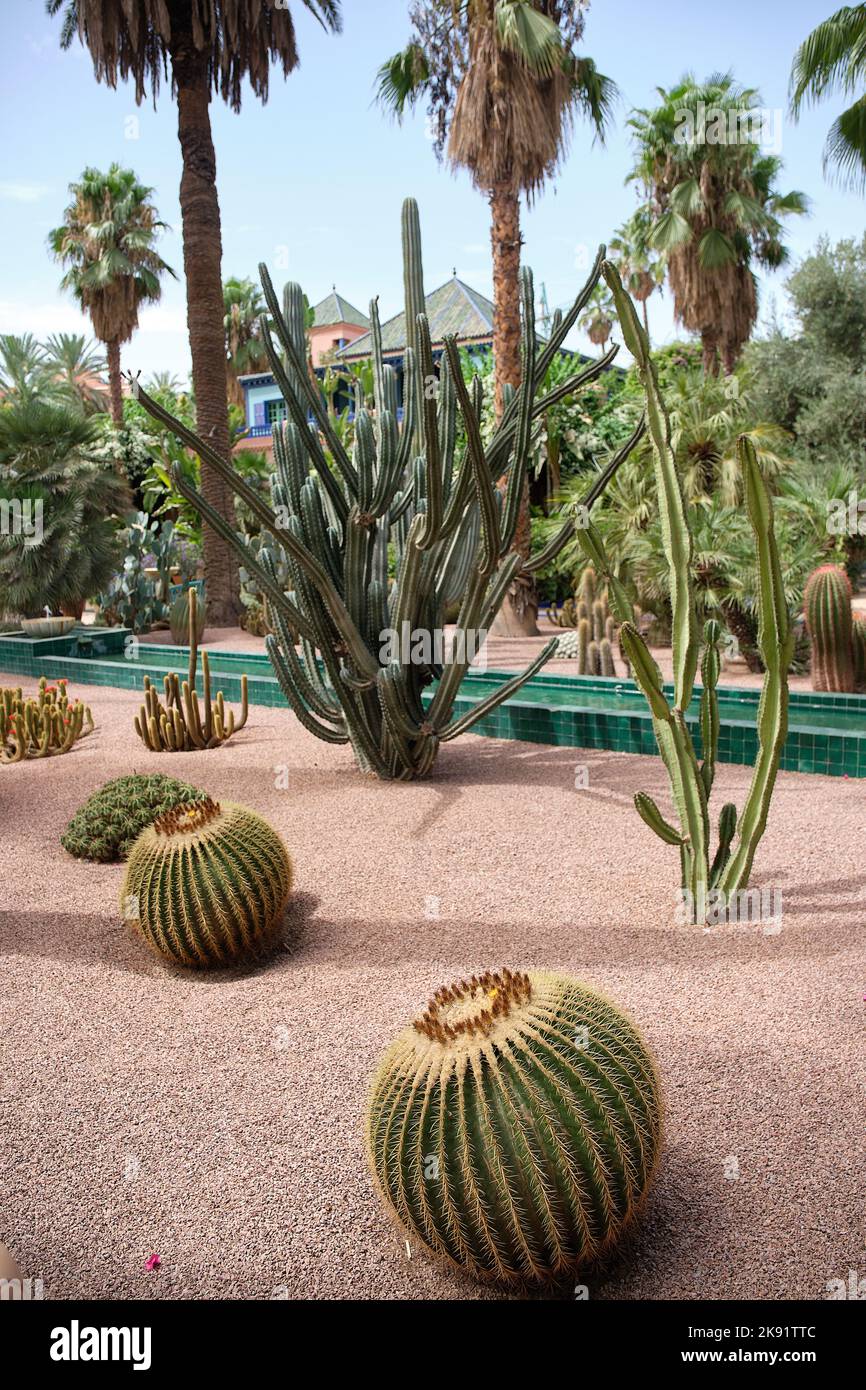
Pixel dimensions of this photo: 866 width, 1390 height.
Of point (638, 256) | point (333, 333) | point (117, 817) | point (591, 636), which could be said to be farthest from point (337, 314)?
point (117, 817)

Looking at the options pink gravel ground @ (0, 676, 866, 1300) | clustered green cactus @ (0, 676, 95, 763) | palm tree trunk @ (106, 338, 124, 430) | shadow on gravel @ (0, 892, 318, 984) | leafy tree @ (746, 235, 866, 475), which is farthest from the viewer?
palm tree trunk @ (106, 338, 124, 430)

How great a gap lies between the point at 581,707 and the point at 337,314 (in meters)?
33.6

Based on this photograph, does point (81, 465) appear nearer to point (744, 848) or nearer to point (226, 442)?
point (226, 442)

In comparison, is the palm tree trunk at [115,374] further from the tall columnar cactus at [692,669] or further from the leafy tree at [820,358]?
the tall columnar cactus at [692,669]

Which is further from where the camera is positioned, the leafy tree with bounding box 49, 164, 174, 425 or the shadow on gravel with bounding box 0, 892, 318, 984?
the leafy tree with bounding box 49, 164, 174, 425

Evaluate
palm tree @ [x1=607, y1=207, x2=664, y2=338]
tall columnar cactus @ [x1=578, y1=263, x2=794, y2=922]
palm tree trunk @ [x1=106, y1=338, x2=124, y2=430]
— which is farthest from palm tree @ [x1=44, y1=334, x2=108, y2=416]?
tall columnar cactus @ [x1=578, y1=263, x2=794, y2=922]

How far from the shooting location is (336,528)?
6.82 m

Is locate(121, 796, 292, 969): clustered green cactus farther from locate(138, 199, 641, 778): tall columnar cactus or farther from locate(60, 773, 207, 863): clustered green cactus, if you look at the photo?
locate(138, 199, 641, 778): tall columnar cactus

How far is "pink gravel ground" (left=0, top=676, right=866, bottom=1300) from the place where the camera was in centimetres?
241

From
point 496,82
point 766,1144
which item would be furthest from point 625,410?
point 766,1144

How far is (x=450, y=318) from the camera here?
103 ft

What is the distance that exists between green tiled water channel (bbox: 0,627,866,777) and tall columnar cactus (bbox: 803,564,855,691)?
0.58 m

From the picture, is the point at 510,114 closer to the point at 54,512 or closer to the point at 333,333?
the point at 54,512
